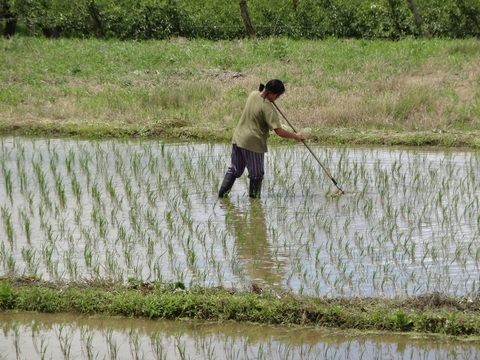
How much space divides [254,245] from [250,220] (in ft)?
2.78

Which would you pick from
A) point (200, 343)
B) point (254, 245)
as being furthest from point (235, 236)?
point (200, 343)

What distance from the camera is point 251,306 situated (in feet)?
16.8

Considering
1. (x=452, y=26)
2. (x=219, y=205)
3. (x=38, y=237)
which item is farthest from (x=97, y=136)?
(x=452, y=26)

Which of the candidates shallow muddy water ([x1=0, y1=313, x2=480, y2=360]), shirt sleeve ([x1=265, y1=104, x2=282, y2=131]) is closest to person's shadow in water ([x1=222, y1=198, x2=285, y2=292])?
shallow muddy water ([x1=0, y1=313, x2=480, y2=360])

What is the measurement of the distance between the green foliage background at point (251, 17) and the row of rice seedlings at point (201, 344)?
1806 cm

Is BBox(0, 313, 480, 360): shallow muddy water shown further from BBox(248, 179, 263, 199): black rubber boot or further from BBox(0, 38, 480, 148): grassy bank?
BBox(0, 38, 480, 148): grassy bank

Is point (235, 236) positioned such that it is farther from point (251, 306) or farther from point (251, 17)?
point (251, 17)

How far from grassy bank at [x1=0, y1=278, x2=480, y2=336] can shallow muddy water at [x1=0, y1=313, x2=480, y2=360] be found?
69mm

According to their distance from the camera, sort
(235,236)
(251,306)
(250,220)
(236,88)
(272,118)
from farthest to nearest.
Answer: (236,88), (272,118), (250,220), (235,236), (251,306)

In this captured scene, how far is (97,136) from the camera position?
40.0 ft

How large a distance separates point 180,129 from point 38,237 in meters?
5.17

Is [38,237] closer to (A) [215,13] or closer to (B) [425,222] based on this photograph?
(B) [425,222]

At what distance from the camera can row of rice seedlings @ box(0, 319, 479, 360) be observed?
468 cm

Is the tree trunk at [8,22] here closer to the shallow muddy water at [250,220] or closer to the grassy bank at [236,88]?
the grassy bank at [236,88]
